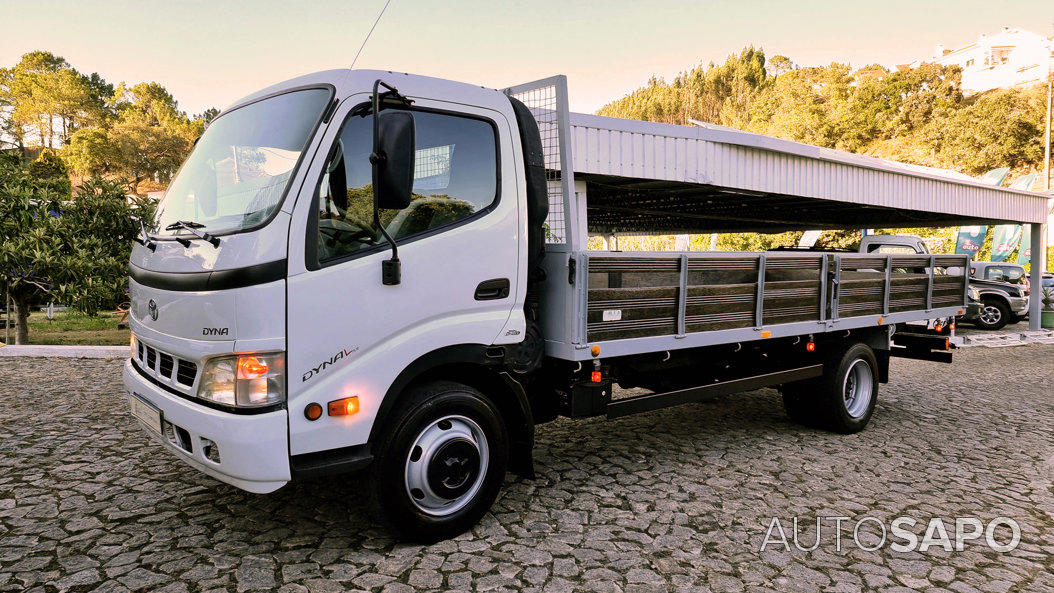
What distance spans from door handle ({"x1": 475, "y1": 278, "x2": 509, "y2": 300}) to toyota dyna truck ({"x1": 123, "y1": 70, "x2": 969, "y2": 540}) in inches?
0.5

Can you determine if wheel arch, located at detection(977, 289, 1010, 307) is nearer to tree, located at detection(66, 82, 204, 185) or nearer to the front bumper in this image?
the front bumper

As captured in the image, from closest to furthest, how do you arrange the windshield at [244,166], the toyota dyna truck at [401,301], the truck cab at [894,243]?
the toyota dyna truck at [401,301] < the windshield at [244,166] < the truck cab at [894,243]

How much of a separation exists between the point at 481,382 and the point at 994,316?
62.0 feet

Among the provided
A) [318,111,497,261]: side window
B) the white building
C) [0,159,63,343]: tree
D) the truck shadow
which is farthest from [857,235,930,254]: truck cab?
the white building

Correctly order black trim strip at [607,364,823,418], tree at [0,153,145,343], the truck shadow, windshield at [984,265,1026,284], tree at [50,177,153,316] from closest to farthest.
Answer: the truck shadow → black trim strip at [607,364,823,418] → tree at [0,153,145,343] → tree at [50,177,153,316] → windshield at [984,265,1026,284]

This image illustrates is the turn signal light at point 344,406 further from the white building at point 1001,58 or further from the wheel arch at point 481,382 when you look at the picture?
the white building at point 1001,58

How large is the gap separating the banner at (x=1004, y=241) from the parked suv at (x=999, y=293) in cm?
1592

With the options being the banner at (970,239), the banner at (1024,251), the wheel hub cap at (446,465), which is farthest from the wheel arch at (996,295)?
the wheel hub cap at (446,465)

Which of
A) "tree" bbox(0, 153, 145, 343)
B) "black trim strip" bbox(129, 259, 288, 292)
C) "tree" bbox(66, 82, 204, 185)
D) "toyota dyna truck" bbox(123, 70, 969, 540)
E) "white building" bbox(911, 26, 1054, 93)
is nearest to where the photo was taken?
"black trim strip" bbox(129, 259, 288, 292)

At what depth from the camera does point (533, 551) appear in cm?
340

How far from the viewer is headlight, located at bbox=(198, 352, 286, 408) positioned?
2.82 m

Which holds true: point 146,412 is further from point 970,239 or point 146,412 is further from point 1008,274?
point 970,239

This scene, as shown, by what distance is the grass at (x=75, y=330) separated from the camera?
1167 cm

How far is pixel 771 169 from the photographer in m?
12.5
